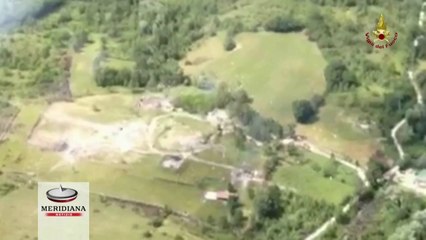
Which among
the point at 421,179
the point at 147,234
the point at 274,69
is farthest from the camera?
the point at 274,69

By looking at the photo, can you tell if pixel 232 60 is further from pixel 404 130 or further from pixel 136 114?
pixel 404 130

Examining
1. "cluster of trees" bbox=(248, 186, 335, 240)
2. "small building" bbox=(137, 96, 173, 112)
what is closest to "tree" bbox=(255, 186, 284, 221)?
"cluster of trees" bbox=(248, 186, 335, 240)

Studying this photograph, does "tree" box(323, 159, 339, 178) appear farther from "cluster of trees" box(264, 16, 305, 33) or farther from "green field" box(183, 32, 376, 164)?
"cluster of trees" box(264, 16, 305, 33)

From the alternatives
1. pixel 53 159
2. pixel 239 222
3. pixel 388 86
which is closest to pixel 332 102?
pixel 388 86

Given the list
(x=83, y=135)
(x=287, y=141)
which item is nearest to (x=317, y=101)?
(x=287, y=141)

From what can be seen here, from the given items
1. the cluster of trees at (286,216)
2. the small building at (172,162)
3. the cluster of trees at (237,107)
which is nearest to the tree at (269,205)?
the cluster of trees at (286,216)

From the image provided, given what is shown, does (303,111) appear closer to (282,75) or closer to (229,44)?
(282,75)
